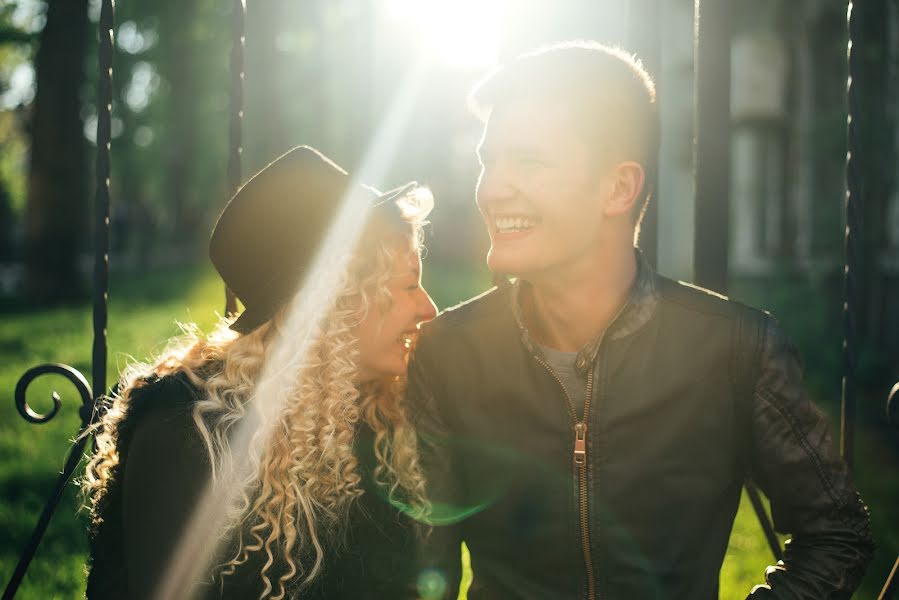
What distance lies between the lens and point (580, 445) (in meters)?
2.10

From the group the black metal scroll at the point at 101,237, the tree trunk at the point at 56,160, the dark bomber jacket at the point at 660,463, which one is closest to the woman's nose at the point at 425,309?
the dark bomber jacket at the point at 660,463

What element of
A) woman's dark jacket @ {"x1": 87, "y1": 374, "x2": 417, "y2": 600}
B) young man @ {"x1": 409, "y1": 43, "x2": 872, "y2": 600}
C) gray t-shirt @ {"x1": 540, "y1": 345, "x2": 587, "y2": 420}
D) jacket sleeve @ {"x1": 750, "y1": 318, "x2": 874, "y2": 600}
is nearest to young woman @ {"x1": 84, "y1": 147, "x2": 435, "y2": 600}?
woman's dark jacket @ {"x1": 87, "y1": 374, "x2": 417, "y2": 600}

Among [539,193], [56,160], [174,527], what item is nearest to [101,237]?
[174,527]

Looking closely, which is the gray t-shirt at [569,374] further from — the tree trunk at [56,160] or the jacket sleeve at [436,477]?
the tree trunk at [56,160]

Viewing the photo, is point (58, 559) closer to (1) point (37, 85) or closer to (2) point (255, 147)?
(2) point (255, 147)

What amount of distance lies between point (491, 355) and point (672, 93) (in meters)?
12.6

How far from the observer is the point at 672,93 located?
1391 cm

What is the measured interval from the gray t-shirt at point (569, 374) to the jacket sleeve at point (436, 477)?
0.34 metres

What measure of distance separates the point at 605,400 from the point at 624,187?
0.57 m

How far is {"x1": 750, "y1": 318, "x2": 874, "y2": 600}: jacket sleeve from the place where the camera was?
2.01 m

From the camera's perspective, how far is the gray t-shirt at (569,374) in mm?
2195

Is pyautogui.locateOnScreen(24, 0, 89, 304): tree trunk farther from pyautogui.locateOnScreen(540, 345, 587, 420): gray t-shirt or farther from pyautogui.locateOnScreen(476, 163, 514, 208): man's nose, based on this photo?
pyautogui.locateOnScreen(540, 345, 587, 420): gray t-shirt

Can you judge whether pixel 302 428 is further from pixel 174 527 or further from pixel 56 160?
pixel 56 160

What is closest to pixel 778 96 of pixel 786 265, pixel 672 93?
pixel 672 93
